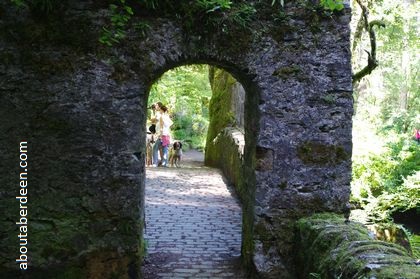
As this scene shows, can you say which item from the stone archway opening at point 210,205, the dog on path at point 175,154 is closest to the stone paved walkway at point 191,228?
the stone archway opening at point 210,205

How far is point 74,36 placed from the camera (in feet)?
14.5

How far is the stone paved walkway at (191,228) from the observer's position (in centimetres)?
524

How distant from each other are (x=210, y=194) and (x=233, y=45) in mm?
4898

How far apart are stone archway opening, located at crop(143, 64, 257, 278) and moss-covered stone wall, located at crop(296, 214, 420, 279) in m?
0.85

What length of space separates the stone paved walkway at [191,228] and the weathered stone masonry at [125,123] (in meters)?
0.66

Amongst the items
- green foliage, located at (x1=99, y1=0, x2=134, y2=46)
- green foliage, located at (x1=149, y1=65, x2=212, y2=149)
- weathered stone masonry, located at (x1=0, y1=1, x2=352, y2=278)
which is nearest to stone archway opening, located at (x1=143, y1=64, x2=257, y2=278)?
green foliage, located at (x1=149, y1=65, x2=212, y2=149)

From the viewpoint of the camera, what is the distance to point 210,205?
8.15m

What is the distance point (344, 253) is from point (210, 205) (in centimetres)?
508

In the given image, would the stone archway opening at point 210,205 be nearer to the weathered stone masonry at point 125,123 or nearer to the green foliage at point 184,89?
the green foliage at point 184,89

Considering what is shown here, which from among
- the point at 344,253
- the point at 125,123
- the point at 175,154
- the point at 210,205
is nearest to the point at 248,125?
the point at 125,123

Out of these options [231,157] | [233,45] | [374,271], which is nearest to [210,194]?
[231,157]

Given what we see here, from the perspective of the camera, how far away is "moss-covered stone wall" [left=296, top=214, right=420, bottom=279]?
2684 mm

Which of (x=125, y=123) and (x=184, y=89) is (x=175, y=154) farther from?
(x=125, y=123)

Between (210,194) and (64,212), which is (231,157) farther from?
(64,212)
